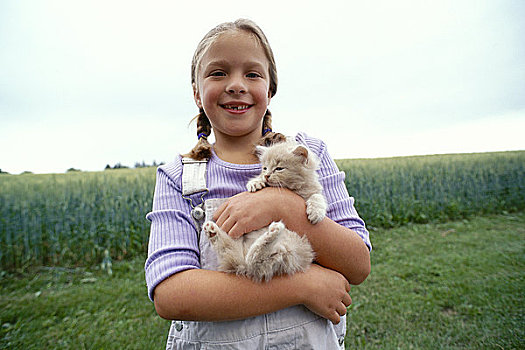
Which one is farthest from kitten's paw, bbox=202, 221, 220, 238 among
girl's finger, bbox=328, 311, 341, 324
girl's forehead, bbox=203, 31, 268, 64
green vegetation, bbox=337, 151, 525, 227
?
green vegetation, bbox=337, 151, 525, 227

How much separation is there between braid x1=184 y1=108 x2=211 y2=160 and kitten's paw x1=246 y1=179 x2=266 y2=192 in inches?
14.6

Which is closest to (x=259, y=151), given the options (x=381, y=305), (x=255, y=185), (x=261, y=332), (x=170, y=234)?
(x=255, y=185)

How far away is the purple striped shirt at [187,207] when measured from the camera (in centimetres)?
165

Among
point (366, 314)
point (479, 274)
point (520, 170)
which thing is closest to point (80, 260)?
point (366, 314)

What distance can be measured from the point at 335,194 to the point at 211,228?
884 mm

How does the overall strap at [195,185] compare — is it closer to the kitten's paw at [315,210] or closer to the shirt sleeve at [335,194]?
the kitten's paw at [315,210]

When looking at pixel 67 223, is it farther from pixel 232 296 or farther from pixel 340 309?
pixel 340 309

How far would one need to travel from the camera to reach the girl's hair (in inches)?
81.3

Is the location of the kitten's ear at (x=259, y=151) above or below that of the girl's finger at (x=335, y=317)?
above

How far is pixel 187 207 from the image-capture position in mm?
1911

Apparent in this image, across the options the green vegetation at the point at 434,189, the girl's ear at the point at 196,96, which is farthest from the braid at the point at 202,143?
the green vegetation at the point at 434,189

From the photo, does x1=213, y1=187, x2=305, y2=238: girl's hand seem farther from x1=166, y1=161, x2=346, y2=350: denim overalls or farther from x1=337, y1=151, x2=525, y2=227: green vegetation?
x1=337, y1=151, x2=525, y2=227: green vegetation

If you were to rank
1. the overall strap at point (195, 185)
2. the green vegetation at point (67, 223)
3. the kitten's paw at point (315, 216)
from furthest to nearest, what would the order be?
the green vegetation at point (67, 223)
the overall strap at point (195, 185)
the kitten's paw at point (315, 216)

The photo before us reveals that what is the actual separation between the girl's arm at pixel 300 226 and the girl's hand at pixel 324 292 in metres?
0.09
